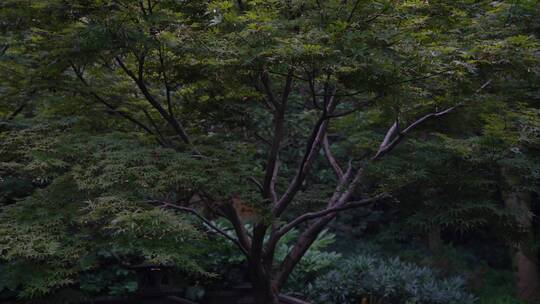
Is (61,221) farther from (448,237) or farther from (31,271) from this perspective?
(448,237)

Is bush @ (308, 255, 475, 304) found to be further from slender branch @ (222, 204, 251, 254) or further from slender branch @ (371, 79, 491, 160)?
slender branch @ (371, 79, 491, 160)

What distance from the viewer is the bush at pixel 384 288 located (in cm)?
593

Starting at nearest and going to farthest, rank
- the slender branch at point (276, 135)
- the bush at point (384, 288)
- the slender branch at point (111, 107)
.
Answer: the slender branch at point (276, 135), the slender branch at point (111, 107), the bush at point (384, 288)

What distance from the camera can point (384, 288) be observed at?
6.00 meters

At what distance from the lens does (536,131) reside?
379cm

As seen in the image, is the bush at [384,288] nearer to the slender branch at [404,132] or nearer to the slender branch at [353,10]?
the slender branch at [404,132]

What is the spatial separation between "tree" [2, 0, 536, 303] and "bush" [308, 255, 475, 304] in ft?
4.87

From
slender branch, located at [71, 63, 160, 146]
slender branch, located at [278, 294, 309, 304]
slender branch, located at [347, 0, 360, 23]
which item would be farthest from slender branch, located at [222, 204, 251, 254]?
slender branch, located at [347, 0, 360, 23]

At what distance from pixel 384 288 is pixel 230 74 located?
338 cm

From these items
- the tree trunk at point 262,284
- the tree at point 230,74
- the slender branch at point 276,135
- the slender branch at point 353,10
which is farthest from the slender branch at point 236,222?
the slender branch at point 353,10

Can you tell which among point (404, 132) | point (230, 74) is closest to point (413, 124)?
point (404, 132)

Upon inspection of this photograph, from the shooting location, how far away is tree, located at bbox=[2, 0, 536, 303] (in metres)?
3.36

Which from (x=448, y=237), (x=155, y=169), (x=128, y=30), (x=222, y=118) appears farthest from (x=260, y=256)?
(x=448, y=237)

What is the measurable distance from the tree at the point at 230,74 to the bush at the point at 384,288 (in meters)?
1.49
